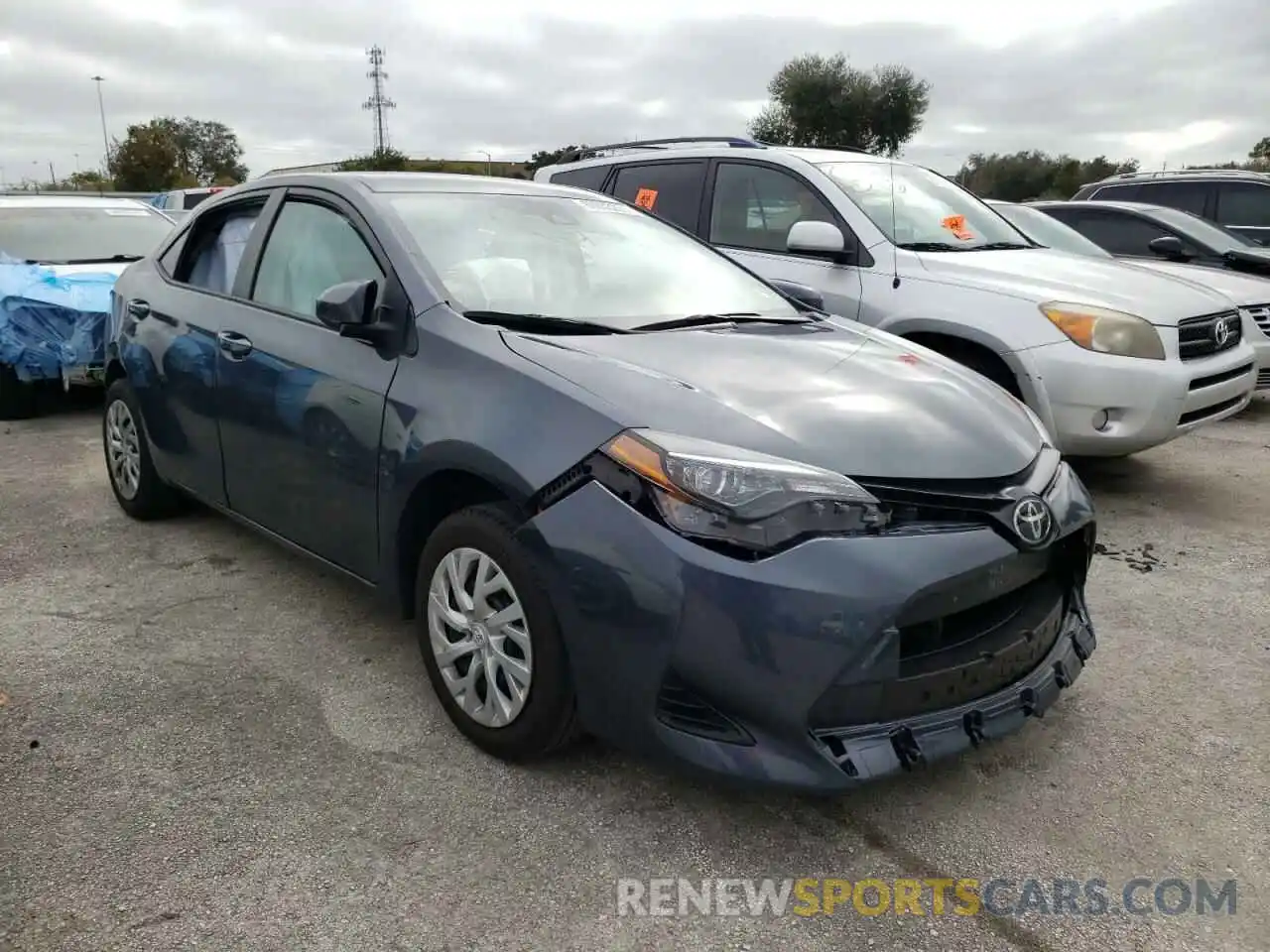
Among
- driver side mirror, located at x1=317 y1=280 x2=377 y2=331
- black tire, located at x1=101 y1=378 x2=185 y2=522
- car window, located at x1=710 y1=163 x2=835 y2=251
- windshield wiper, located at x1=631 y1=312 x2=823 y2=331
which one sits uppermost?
car window, located at x1=710 y1=163 x2=835 y2=251

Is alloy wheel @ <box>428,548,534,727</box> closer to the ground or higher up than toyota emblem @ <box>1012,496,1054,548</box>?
closer to the ground

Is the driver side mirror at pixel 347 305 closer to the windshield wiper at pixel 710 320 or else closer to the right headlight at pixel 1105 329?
the windshield wiper at pixel 710 320

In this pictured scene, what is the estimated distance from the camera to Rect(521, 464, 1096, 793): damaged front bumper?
2162 mm

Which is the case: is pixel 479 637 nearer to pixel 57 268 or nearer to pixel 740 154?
pixel 740 154

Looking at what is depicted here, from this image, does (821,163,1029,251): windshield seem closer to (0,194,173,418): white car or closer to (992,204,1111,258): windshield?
(992,204,1111,258): windshield

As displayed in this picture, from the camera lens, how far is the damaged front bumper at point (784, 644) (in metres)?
2.16

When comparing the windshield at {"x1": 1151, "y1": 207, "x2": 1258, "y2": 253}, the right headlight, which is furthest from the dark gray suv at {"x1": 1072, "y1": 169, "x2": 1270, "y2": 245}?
the right headlight

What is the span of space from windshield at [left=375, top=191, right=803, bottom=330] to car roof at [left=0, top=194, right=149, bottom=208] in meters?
6.53

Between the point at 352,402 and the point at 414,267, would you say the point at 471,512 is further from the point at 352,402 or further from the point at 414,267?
the point at 414,267

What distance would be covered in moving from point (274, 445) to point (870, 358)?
1.97m

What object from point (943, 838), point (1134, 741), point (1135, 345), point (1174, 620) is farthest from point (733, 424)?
point (1135, 345)

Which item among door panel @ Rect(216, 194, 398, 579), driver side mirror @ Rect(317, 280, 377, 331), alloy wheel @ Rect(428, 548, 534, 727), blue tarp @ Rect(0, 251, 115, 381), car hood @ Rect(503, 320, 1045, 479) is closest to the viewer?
car hood @ Rect(503, 320, 1045, 479)

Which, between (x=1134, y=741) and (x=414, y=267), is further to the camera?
(x=414, y=267)

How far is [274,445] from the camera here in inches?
134
